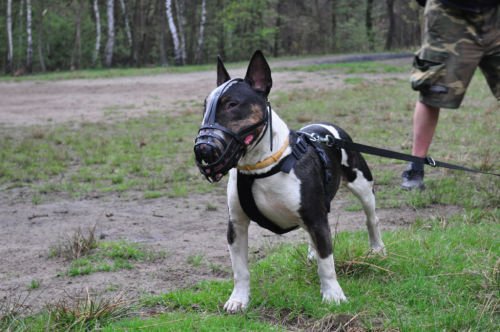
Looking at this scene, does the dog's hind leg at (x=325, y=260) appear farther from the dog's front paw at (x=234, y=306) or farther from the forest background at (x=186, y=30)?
the forest background at (x=186, y=30)

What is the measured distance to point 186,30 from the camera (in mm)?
45312

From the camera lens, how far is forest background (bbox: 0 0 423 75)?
128 ft

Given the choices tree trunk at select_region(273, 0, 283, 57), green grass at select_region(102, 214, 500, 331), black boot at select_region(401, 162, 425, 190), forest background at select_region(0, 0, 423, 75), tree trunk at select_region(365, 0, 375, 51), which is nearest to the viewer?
green grass at select_region(102, 214, 500, 331)

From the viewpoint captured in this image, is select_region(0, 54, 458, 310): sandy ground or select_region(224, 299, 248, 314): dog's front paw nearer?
select_region(224, 299, 248, 314): dog's front paw

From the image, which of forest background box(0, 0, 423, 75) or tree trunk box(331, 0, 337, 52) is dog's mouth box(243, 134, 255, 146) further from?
tree trunk box(331, 0, 337, 52)

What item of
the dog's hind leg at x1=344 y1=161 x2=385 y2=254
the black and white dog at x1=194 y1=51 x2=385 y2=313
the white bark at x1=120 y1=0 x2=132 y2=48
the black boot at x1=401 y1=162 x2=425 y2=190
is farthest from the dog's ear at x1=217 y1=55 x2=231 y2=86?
the white bark at x1=120 y1=0 x2=132 y2=48

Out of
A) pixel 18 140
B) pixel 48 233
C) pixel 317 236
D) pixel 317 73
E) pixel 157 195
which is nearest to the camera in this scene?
pixel 317 236

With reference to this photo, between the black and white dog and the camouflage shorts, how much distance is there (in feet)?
8.36

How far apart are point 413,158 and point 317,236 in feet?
3.92

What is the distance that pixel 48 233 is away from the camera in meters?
5.42

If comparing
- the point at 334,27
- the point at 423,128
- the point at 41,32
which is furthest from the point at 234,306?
the point at 334,27

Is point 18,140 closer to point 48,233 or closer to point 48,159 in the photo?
point 48,159

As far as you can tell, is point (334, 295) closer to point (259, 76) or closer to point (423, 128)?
point (259, 76)

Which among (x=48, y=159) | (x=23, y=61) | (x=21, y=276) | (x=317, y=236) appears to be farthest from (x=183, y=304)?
(x=23, y=61)
